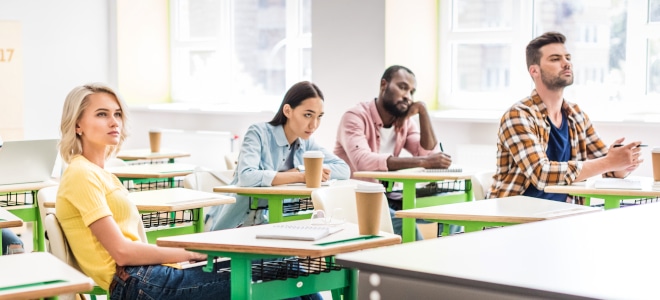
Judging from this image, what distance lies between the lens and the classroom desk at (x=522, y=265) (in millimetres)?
1057

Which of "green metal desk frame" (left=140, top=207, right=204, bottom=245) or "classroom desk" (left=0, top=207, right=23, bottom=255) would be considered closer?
"classroom desk" (left=0, top=207, right=23, bottom=255)

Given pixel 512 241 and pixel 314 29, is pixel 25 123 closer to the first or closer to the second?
pixel 314 29

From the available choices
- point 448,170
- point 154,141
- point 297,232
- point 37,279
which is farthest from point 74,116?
point 154,141

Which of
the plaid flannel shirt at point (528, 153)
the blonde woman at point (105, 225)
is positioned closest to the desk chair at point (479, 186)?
the plaid flannel shirt at point (528, 153)

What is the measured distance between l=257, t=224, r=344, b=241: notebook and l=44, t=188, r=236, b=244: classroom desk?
0.79 m

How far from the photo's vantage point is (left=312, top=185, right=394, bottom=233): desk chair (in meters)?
3.43

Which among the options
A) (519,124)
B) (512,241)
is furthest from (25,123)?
(512,241)

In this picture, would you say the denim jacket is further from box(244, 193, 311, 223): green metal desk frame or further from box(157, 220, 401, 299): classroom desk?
box(157, 220, 401, 299): classroom desk

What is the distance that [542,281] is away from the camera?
42.0 inches

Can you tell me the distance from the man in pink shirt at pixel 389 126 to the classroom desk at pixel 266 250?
2406mm

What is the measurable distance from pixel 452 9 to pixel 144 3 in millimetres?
3514

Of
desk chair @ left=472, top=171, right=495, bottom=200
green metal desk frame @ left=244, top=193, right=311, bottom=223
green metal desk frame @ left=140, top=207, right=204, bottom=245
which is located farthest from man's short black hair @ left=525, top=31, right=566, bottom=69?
green metal desk frame @ left=140, top=207, right=204, bottom=245

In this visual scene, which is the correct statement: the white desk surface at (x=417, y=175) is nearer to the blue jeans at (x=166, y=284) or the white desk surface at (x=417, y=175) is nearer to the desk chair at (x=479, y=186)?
the desk chair at (x=479, y=186)

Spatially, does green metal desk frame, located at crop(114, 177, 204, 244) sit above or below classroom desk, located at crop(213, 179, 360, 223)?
below
